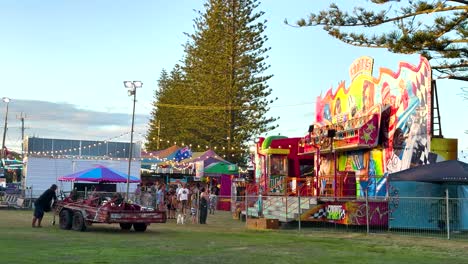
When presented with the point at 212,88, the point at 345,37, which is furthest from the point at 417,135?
the point at 212,88

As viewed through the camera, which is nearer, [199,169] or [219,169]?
[219,169]

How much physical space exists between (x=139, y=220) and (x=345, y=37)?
30.5 feet

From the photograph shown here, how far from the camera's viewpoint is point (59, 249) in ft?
44.2

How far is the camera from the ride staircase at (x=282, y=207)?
22109mm

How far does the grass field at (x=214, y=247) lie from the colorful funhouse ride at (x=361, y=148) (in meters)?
2.13

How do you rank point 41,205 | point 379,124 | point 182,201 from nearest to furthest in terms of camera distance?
1. point 41,205
2. point 379,124
3. point 182,201

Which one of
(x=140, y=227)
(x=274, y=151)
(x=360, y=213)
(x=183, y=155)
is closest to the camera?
(x=140, y=227)

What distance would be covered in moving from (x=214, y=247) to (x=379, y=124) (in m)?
11.4

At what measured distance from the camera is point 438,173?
65.1 ft

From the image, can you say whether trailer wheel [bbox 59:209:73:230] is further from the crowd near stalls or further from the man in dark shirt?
the crowd near stalls

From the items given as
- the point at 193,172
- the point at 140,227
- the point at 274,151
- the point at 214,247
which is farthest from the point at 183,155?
the point at 214,247

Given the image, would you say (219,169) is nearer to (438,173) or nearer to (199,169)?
(199,169)

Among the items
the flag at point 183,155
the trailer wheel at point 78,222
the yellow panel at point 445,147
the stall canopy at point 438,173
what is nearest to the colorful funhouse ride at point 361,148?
the yellow panel at point 445,147

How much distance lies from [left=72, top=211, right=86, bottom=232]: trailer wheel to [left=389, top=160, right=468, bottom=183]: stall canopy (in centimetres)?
996
